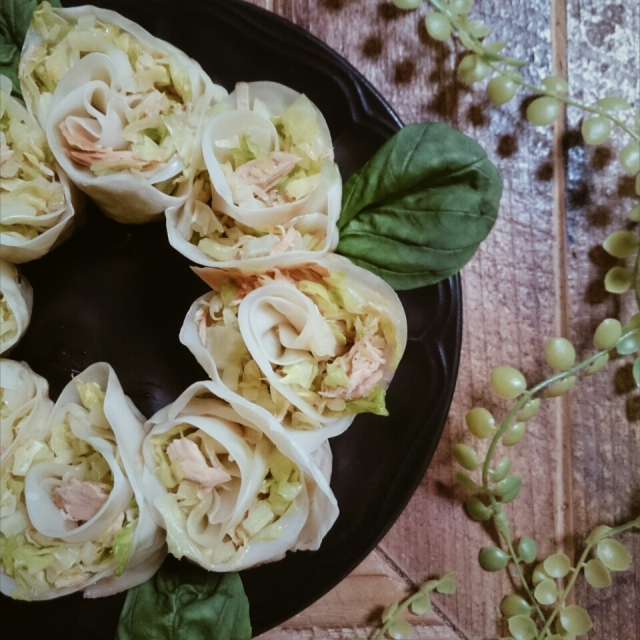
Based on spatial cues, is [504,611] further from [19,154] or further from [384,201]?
[19,154]

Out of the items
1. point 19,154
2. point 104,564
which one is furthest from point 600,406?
point 19,154

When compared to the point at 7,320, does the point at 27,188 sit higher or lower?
higher

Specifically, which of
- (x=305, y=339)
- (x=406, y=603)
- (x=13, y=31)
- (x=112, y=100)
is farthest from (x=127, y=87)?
(x=406, y=603)

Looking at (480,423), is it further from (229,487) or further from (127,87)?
(127,87)

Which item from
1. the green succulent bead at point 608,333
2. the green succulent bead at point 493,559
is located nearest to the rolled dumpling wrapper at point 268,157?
the green succulent bead at point 608,333

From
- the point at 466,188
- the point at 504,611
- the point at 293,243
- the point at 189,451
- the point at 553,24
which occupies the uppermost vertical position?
the point at 553,24

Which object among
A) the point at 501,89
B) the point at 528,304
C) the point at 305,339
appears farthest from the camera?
the point at 528,304
